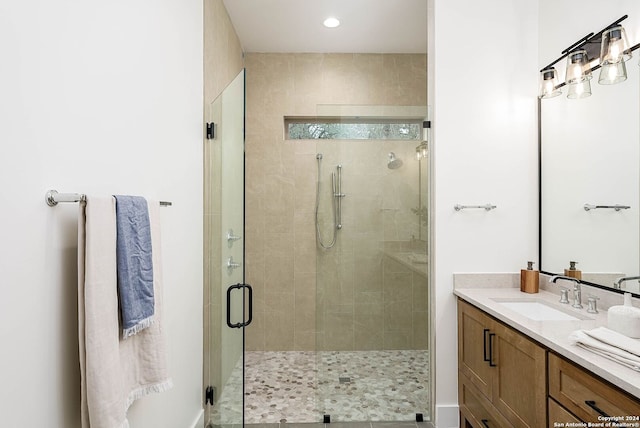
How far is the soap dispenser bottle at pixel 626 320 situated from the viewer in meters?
1.46

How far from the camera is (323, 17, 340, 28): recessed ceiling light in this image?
A: 3168 millimetres

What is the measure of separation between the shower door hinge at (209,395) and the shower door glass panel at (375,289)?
702 millimetres

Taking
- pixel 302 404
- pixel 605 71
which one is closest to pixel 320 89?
pixel 605 71

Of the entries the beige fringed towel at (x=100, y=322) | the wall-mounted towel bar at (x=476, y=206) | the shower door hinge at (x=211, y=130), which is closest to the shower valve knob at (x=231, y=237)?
the shower door hinge at (x=211, y=130)

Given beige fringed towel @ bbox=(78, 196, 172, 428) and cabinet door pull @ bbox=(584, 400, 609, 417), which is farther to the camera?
cabinet door pull @ bbox=(584, 400, 609, 417)

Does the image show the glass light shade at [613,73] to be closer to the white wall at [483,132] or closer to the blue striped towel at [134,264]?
the white wall at [483,132]

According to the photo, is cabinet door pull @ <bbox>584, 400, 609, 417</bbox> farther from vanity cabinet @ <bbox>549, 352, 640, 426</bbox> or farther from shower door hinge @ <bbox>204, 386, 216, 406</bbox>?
shower door hinge @ <bbox>204, 386, 216, 406</bbox>

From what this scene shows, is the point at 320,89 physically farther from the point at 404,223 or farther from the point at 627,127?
the point at 627,127

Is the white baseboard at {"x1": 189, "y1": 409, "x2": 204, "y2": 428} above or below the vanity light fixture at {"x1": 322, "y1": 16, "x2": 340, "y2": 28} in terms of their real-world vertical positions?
below

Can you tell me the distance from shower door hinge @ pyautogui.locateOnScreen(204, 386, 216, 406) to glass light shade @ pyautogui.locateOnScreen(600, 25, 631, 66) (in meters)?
2.81

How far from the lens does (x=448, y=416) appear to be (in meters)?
2.42

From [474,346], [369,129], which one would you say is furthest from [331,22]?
[474,346]

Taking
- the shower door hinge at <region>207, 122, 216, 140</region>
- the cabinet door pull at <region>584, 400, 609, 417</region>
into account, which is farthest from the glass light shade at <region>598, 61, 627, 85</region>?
the shower door hinge at <region>207, 122, 216, 140</region>

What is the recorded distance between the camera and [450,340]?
8.09 feet
